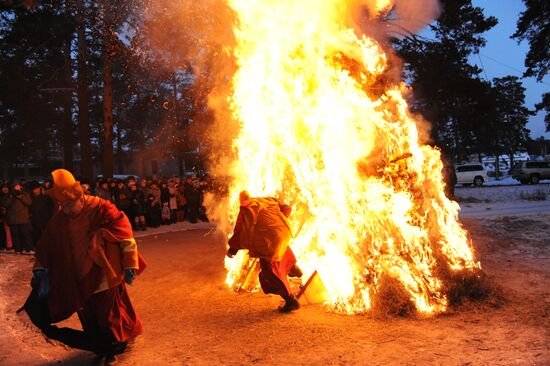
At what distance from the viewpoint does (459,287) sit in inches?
229

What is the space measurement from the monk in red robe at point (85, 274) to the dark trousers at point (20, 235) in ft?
24.4

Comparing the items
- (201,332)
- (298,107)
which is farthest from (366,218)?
(201,332)

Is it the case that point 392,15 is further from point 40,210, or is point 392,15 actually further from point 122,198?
point 40,210

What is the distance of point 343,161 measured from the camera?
Result: 20.5 ft

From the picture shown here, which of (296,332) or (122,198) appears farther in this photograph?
(122,198)

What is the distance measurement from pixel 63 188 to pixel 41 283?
0.92 metres

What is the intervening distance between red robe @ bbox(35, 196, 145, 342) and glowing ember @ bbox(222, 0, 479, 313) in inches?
106

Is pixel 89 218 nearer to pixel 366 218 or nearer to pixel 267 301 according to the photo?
pixel 267 301

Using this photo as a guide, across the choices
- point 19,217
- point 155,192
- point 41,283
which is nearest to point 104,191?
point 155,192

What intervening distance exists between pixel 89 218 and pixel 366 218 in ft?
10.8

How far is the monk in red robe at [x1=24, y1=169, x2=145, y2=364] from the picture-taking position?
14.0ft

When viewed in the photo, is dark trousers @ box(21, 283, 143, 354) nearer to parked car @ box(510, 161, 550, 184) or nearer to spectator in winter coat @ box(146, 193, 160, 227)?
spectator in winter coat @ box(146, 193, 160, 227)

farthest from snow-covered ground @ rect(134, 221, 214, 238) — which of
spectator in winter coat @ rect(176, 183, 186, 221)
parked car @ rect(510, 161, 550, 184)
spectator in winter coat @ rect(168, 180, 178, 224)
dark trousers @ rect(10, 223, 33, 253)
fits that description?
parked car @ rect(510, 161, 550, 184)

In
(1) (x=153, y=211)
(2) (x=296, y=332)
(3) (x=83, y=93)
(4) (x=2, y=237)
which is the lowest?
(2) (x=296, y=332)
